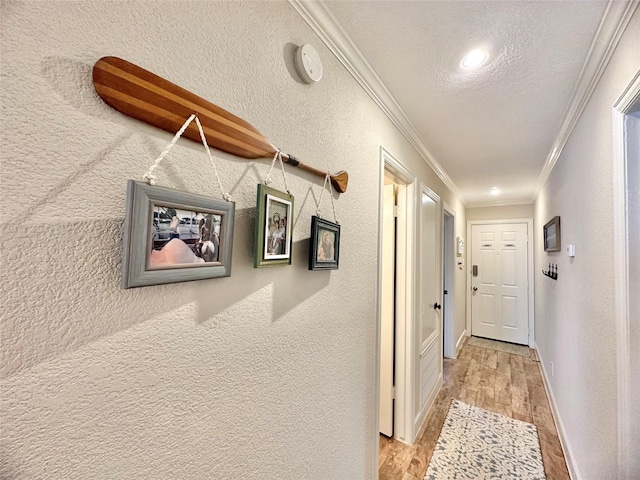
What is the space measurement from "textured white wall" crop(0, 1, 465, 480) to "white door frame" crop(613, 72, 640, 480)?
1137mm

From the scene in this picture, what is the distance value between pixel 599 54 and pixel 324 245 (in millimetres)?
1463

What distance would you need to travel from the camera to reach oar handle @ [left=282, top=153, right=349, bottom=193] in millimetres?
908

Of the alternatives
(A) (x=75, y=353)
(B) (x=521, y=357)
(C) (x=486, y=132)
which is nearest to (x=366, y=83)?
(C) (x=486, y=132)

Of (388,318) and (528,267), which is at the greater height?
(528,267)

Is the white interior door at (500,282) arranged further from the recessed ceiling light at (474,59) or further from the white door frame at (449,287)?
the recessed ceiling light at (474,59)

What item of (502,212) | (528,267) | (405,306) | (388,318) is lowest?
(388,318)

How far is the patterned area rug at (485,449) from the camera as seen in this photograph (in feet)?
5.93

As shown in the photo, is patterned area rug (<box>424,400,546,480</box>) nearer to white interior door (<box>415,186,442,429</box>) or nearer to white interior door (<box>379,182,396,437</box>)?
white interior door (<box>415,186,442,429</box>)

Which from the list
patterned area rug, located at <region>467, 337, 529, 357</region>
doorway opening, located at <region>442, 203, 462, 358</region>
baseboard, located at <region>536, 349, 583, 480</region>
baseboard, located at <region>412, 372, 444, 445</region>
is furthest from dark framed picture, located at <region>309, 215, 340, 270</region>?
patterned area rug, located at <region>467, 337, 529, 357</region>

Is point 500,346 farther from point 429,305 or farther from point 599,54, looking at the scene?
point 599,54

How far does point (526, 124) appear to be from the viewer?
1.94 m

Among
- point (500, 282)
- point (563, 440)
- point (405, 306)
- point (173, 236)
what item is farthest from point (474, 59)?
point (500, 282)

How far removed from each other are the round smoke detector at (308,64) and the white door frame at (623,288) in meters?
1.13

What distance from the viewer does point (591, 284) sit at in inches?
57.5
